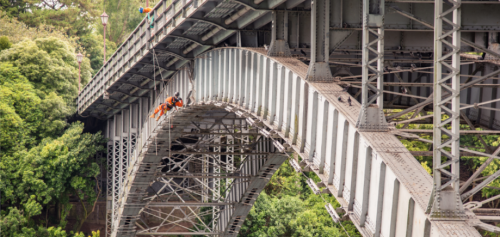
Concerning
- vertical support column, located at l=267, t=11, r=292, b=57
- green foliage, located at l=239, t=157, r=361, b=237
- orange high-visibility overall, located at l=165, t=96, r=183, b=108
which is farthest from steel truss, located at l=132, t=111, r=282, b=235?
vertical support column, located at l=267, t=11, r=292, b=57

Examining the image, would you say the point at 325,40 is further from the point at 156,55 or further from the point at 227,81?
the point at 156,55

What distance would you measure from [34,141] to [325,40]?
107 ft

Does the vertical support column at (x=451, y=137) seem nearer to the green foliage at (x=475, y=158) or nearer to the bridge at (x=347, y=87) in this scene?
the bridge at (x=347, y=87)

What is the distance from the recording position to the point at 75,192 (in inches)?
1772

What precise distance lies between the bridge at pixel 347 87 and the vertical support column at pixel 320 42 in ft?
0.09

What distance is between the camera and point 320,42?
1342 centimetres

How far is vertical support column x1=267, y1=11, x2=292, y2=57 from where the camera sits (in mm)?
15891

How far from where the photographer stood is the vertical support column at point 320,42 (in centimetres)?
1303

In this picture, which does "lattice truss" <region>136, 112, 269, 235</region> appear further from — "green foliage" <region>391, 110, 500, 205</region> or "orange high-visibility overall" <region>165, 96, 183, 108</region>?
"green foliage" <region>391, 110, 500, 205</region>

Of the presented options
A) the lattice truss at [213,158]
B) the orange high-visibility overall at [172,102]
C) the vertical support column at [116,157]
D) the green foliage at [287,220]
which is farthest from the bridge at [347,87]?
the vertical support column at [116,157]

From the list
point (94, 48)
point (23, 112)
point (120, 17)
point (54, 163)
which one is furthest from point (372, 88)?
point (120, 17)

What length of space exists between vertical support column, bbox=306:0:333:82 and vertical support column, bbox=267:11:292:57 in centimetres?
245

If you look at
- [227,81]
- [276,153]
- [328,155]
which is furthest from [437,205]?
[276,153]

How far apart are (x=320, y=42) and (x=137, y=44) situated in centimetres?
1500
